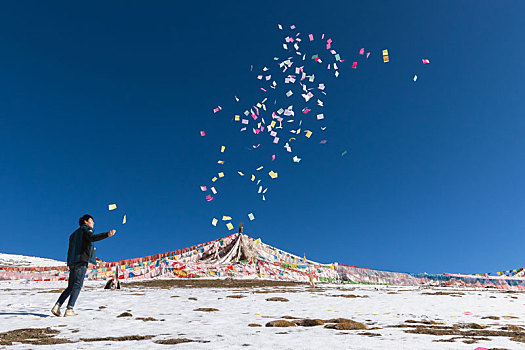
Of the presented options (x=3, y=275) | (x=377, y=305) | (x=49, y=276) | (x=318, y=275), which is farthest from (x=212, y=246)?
(x=377, y=305)

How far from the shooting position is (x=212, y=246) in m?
30.9

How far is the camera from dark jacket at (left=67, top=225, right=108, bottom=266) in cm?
813

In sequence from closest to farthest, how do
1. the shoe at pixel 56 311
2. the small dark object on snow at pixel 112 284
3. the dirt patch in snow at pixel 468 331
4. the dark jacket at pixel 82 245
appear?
the dirt patch in snow at pixel 468 331 → the shoe at pixel 56 311 → the dark jacket at pixel 82 245 → the small dark object on snow at pixel 112 284

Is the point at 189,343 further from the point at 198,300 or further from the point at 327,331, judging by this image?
the point at 198,300

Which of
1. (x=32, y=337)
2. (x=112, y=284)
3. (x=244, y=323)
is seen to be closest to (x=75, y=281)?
(x=32, y=337)

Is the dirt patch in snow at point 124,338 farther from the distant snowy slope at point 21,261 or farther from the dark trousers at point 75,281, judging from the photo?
the distant snowy slope at point 21,261

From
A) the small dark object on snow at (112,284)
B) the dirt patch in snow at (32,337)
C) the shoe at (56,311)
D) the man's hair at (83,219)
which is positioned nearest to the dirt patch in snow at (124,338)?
the dirt patch in snow at (32,337)

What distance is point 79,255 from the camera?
812cm

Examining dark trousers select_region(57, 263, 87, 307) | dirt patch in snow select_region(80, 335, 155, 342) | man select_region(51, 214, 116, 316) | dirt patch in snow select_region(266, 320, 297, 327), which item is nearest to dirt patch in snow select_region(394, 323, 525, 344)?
dirt patch in snow select_region(266, 320, 297, 327)

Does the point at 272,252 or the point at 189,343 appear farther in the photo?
the point at 272,252

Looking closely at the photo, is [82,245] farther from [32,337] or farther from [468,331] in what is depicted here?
[468,331]

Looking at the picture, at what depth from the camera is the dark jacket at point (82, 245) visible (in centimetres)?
813

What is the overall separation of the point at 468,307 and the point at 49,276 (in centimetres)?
2548

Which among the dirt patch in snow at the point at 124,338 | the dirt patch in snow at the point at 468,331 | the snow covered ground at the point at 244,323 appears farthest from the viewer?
the dirt patch in snow at the point at 124,338
